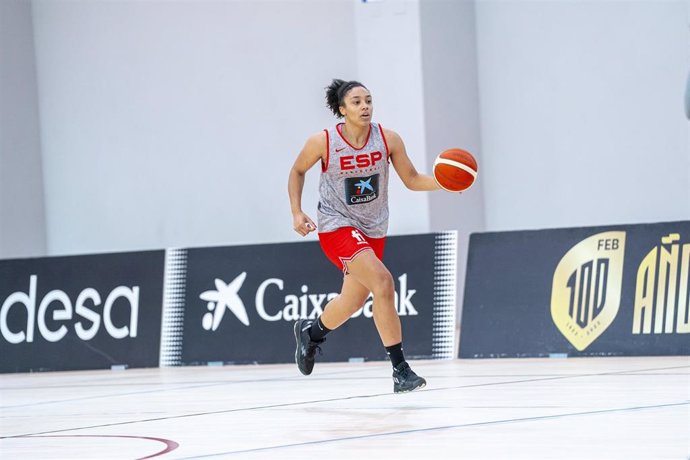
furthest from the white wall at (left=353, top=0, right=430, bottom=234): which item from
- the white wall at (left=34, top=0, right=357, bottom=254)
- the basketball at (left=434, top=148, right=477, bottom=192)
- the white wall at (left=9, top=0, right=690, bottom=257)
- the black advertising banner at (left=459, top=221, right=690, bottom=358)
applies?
the basketball at (left=434, top=148, right=477, bottom=192)

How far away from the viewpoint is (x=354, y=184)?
698cm

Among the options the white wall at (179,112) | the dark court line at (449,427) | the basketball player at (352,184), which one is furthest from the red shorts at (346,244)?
the white wall at (179,112)

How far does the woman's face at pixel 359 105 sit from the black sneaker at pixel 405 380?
56.2 inches

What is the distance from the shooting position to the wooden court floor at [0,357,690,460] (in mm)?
4574

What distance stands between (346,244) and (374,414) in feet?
4.09

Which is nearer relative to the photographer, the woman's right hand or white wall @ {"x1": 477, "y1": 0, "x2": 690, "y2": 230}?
the woman's right hand

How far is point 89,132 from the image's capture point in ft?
49.3

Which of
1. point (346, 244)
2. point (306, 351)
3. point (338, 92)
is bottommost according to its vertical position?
point (306, 351)

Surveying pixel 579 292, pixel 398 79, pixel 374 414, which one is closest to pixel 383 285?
pixel 374 414

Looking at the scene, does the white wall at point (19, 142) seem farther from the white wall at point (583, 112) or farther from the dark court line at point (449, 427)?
the dark court line at point (449, 427)

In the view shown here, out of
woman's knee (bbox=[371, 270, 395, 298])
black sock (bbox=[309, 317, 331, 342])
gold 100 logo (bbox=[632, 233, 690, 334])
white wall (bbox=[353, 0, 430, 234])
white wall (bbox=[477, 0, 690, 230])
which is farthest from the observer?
white wall (bbox=[353, 0, 430, 234])

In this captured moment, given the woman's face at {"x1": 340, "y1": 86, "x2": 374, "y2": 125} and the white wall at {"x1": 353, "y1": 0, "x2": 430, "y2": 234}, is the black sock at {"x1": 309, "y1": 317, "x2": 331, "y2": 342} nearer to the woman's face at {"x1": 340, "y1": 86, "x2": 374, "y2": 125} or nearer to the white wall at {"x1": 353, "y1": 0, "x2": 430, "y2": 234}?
the woman's face at {"x1": 340, "y1": 86, "x2": 374, "y2": 125}

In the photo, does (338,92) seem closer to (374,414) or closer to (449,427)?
(374,414)

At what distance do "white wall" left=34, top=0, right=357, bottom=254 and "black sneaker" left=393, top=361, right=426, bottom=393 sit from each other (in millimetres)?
7306
